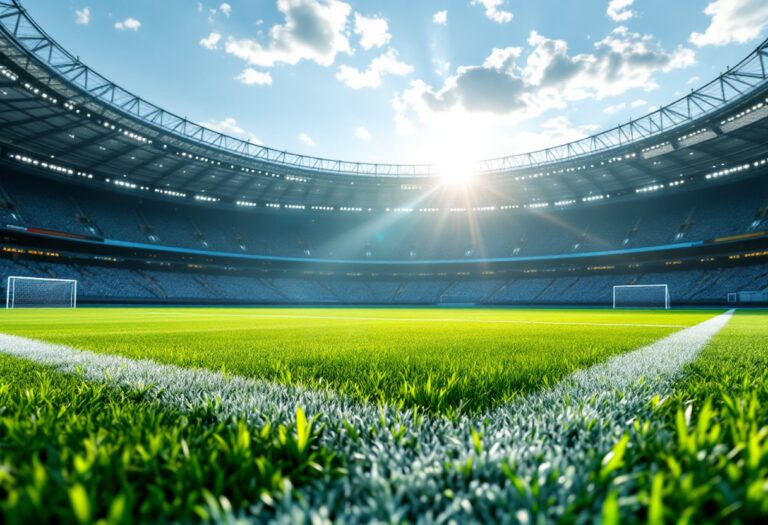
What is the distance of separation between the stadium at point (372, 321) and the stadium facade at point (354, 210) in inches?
10.0

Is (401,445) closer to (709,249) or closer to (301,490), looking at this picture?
(301,490)

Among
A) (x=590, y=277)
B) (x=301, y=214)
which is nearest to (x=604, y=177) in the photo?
(x=590, y=277)

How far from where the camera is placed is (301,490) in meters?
0.86

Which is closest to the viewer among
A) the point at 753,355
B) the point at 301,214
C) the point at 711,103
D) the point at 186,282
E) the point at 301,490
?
the point at 301,490

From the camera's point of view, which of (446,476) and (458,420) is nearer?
(446,476)

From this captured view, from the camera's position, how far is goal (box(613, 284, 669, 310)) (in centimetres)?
3377

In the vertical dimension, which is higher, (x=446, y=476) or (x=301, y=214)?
(x=301, y=214)

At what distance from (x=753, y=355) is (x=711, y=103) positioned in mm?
29888

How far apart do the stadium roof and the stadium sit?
0.21m

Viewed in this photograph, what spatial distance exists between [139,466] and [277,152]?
1542 inches

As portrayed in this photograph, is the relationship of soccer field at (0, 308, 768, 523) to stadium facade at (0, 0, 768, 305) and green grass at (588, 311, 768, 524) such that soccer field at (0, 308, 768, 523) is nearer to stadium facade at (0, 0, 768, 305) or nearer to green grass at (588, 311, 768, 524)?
green grass at (588, 311, 768, 524)

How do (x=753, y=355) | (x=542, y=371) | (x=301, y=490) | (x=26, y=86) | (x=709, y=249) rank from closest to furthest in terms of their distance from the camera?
(x=301, y=490) → (x=542, y=371) → (x=753, y=355) → (x=26, y=86) → (x=709, y=249)

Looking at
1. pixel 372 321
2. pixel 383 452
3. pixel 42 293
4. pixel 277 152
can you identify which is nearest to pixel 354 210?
pixel 277 152

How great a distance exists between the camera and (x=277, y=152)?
122ft
